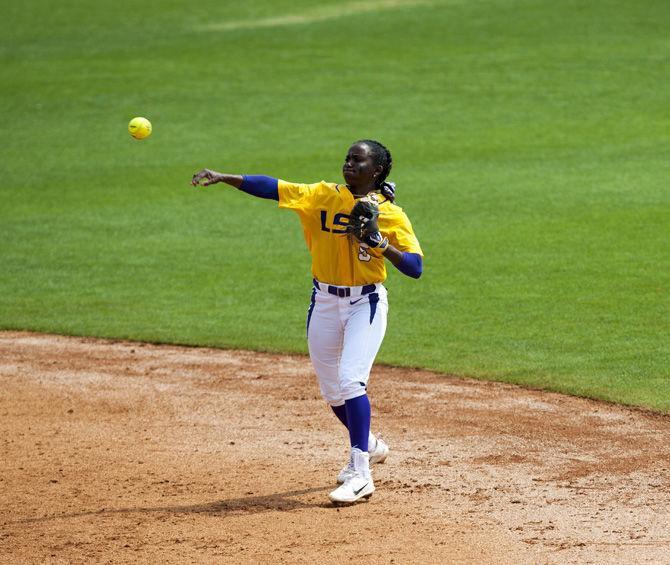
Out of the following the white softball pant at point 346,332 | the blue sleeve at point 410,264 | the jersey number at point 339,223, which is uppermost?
the jersey number at point 339,223

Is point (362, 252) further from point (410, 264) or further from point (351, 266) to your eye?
point (410, 264)

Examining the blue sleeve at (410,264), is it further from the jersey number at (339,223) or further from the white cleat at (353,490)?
the white cleat at (353,490)

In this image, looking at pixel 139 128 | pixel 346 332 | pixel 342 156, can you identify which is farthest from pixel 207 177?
pixel 342 156

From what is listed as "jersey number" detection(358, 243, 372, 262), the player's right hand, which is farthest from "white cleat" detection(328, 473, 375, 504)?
the player's right hand

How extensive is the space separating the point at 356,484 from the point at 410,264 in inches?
50.7

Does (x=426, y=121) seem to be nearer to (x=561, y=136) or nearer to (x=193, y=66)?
(x=561, y=136)

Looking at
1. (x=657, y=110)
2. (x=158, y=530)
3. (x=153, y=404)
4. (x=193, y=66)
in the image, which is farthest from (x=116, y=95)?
(x=158, y=530)

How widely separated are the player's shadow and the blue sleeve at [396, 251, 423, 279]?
1.41 m

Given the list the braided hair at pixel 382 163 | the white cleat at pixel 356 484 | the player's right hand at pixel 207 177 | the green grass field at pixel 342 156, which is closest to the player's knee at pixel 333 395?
the white cleat at pixel 356 484

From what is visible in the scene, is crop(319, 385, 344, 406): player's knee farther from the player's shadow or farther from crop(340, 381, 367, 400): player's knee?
the player's shadow

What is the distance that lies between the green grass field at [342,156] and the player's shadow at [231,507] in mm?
3125

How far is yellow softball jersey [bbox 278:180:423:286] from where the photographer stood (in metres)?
6.63

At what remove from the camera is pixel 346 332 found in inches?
266

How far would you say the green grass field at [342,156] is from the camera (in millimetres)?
11031
